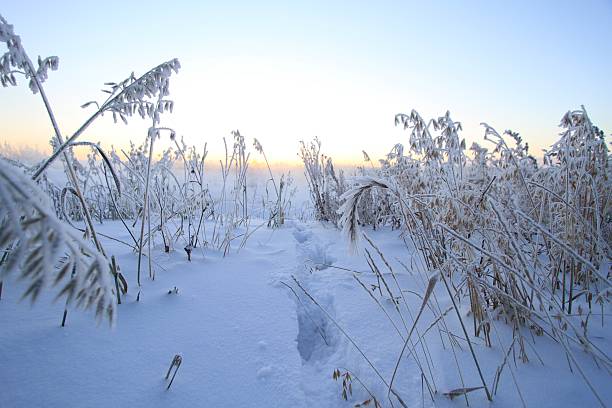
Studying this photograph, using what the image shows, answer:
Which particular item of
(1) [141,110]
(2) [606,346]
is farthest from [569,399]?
(1) [141,110]

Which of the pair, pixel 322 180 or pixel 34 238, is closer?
pixel 34 238

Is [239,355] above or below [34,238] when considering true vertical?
below

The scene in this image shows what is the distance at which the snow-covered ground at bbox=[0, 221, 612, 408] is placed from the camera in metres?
0.92

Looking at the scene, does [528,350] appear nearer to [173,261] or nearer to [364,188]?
[364,188]

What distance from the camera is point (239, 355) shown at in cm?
115

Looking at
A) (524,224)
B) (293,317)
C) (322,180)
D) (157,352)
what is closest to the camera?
(157,352)

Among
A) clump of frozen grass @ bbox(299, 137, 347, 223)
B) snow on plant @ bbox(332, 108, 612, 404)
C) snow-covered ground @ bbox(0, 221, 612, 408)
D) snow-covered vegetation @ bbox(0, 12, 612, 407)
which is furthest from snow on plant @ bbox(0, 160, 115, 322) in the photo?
clump of frozen grass @ bbox(299, 137, 347, 223)

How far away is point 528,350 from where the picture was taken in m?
1.19

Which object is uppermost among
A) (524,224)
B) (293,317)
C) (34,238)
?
(34,238)

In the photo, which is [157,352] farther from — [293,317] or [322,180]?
[322,180]

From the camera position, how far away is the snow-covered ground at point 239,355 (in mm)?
924

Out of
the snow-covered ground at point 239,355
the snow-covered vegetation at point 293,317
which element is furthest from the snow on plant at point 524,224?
the snow-covered ground at point 239,355

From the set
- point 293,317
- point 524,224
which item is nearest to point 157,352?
point 293,317

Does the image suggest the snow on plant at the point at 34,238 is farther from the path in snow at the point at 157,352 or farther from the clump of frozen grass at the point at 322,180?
the clump of frozen grass at the point at 322,180
